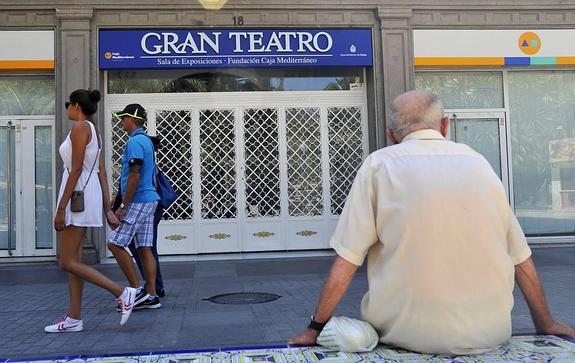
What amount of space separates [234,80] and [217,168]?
1.55 metres

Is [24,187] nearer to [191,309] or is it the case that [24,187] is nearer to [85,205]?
[191,309]

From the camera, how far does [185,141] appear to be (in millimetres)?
9094

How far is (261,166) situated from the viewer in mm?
9203

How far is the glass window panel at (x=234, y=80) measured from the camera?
30.1 feet

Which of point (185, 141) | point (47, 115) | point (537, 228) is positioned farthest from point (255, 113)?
point (537, 228)

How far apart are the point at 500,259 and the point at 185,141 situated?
761 centimetres

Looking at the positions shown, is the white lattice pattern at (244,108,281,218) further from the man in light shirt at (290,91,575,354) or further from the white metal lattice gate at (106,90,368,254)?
the man in light shirt at (290,91,575,354)

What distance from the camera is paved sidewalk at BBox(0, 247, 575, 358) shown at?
13.4ft

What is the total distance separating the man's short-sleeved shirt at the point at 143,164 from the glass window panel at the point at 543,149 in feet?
23.2

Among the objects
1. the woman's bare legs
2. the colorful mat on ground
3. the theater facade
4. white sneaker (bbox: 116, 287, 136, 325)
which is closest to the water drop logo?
the theater facade

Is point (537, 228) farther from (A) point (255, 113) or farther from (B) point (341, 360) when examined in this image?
(B) point (341, 360)

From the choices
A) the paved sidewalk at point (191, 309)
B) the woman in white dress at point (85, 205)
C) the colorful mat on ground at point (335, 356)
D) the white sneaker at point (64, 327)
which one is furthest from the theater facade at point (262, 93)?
the colorful mat on ground at point (335, 356)

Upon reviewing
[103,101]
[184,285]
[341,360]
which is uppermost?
[103,101]

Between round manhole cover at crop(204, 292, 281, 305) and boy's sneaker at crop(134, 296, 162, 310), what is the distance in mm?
652
